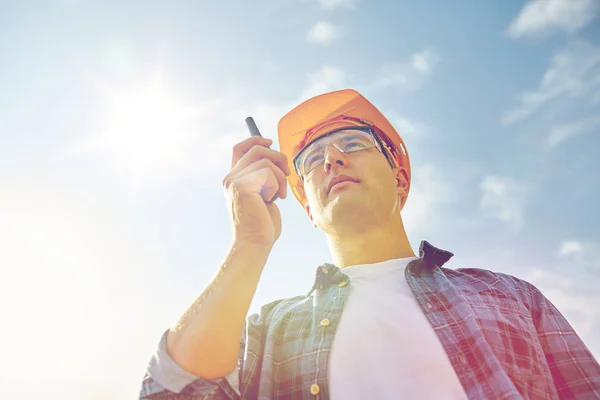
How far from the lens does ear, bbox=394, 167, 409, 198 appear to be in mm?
4887

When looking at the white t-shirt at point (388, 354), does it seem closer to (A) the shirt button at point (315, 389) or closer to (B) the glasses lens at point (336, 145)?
(A) the shirt button at point (315, 389)

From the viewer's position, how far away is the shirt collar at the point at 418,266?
11.4 feet

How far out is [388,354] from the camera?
8.39ft

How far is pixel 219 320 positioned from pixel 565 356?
2.47m

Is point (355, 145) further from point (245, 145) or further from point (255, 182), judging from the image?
point (255, 182)

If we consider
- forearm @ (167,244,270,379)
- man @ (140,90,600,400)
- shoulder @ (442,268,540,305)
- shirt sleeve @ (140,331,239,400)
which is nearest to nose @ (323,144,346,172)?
man @ (140,90,600,400)

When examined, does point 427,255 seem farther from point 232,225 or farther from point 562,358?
point 232,225

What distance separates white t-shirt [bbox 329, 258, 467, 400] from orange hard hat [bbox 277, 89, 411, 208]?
242 centimetres

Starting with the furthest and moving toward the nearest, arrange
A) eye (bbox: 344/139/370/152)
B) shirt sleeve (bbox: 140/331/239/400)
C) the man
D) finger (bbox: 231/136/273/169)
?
1. eye (bbox: 344/139/370/152)
2. finger (bbox: 231/136/273/169)
3. the man
4. shirt sleeve (bbox: 140/331/239/400)

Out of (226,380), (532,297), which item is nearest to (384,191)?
Result: (532,297)

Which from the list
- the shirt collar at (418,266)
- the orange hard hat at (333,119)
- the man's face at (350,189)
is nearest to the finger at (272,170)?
the shirt collar at (418,266)

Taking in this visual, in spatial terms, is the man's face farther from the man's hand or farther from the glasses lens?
the man's hand

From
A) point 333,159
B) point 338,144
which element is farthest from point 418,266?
point 338,144

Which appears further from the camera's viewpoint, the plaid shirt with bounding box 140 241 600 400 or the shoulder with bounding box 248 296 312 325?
the shoulder with bounding box 248 296 312 325
